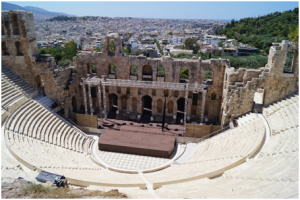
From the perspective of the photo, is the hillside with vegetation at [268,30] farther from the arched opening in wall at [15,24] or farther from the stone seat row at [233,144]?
the arched opening in wall at [15,24]

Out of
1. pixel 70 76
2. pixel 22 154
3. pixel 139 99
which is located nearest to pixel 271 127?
pixel 139 99

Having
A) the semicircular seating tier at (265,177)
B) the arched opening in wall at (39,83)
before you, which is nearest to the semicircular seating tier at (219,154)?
the semicircular seating tier at (265,177)

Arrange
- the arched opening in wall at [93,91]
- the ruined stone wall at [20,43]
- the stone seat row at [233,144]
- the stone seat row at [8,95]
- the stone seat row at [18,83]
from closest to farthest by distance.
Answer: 1. the stone seat row at [233,144]
2. the stone seat row at [8,95]
3. the ruined stone wall at [20,43]
4. the stone seat row at [18,83]
5. the arched opening in wall at [93,91]

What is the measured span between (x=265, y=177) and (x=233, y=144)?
265 inches

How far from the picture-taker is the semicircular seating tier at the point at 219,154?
1654 centimetres

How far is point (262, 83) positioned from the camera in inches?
923

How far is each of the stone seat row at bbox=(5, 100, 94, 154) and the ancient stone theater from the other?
99 millimetres

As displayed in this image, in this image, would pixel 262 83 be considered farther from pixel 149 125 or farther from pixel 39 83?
pixel 39 83

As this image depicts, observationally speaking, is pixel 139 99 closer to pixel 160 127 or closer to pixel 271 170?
pixel 160 127

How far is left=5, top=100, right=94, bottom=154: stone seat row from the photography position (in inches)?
826

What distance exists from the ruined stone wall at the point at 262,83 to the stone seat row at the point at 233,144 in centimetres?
237

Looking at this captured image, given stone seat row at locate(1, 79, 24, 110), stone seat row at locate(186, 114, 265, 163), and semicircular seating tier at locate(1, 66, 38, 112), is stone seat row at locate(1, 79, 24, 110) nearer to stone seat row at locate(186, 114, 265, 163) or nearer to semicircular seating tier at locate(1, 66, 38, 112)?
semicircular seating tier at locate(1, 66, 38, 112)

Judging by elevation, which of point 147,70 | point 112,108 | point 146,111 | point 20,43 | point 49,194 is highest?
point 20,43

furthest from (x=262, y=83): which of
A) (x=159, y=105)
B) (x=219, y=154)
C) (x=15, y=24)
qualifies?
(x=15, y=24)
